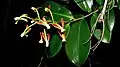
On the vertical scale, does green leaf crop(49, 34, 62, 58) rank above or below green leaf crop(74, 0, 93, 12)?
below

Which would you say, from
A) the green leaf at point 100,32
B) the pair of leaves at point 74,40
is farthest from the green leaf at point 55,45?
the green leaf at point 100,32

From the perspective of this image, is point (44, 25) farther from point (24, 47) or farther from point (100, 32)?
point (24, 47)

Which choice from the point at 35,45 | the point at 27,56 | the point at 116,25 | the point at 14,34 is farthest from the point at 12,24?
the point at 116,25

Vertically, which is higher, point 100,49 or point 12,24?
point 12,24

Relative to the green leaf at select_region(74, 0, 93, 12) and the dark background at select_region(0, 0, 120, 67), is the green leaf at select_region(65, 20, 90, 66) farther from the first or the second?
the dark background at select_region(0, 0, 120, 67)

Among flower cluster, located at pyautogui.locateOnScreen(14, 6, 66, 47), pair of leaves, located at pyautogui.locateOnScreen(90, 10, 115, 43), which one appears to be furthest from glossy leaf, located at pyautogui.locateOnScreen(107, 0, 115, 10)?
flower cluster, located at pyautogui.locateOnScreen(14, 6, 66, 47)

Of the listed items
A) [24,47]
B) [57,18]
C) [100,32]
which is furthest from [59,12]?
[24,47]

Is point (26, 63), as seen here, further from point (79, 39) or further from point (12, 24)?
point (79, 39)

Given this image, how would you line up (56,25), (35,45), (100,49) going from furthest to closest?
1. (100,49)
2. (35,45)
3. (56,25)

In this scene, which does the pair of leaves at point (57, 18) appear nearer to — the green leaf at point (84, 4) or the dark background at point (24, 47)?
the green leaf at point (84, 4)
